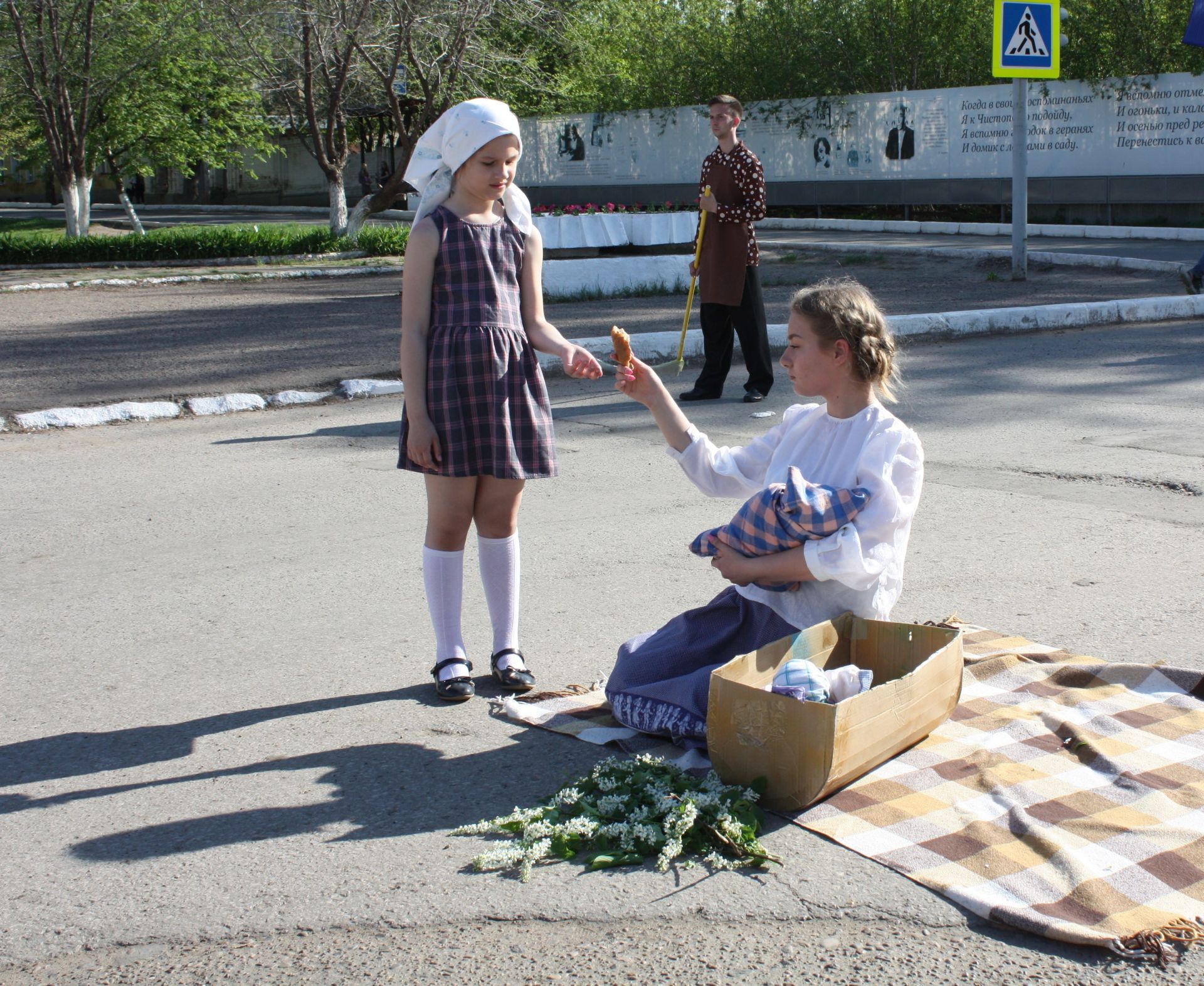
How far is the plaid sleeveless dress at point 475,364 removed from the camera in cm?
378

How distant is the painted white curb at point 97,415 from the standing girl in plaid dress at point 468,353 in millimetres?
5404

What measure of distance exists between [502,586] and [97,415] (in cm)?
557

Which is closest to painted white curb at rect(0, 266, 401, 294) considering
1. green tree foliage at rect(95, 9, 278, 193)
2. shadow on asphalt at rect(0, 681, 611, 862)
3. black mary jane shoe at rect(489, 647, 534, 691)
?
green tree foliage at rect(95, 9, 278, 193)

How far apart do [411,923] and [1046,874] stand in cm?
131

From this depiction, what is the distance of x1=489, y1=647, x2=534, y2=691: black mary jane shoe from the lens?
3912 mm

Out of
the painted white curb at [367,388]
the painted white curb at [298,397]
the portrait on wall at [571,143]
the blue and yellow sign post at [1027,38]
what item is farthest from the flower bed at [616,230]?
the portrait on wall at [571,143]

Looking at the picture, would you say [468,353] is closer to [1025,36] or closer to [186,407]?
[186,407]

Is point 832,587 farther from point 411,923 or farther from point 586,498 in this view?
point 586,498

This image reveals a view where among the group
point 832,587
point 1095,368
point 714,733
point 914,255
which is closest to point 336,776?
point 714,733

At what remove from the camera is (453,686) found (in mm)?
3848

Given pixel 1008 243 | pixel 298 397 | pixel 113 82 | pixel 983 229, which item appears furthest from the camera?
pixel 113 82

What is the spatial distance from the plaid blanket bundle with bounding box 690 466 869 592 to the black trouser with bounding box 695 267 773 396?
18.2ft

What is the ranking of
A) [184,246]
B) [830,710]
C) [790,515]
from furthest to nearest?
[184,246]
[790,515]
[830,710]

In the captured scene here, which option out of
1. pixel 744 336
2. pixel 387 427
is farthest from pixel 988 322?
pixel 387 427
